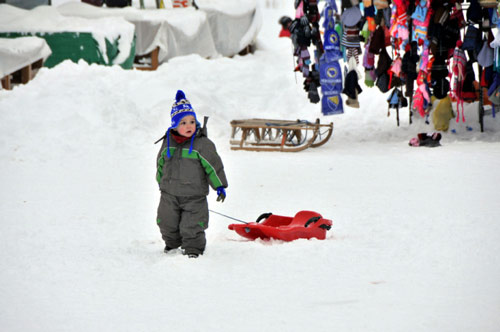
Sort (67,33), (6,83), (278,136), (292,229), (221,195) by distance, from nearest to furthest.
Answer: (221,195) < (292,229) < (278,136) < (6,83) < (67,33)

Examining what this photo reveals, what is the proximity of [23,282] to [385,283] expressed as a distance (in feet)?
7.72

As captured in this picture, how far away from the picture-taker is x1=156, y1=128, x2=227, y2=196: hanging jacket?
538cm

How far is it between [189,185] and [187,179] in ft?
0.15

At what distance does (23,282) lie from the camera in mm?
4758

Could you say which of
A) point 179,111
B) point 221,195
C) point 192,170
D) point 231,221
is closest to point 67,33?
point 231,221

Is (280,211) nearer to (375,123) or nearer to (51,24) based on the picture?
(375,123)

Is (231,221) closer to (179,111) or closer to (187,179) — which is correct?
(187,179)

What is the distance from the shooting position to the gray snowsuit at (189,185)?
538 centimetres

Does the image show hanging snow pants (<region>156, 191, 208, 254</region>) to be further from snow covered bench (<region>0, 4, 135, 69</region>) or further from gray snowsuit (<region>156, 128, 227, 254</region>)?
snow covered bench (<region>0, 4, 135, 69</region>)

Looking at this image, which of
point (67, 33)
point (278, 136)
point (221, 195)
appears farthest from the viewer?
point (67, 33)

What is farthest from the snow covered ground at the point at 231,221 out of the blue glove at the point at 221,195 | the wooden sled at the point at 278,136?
the blue glove at the point at 221,195

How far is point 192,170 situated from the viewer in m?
5.39

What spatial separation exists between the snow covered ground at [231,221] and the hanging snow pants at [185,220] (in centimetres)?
16

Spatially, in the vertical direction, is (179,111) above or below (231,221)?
above
